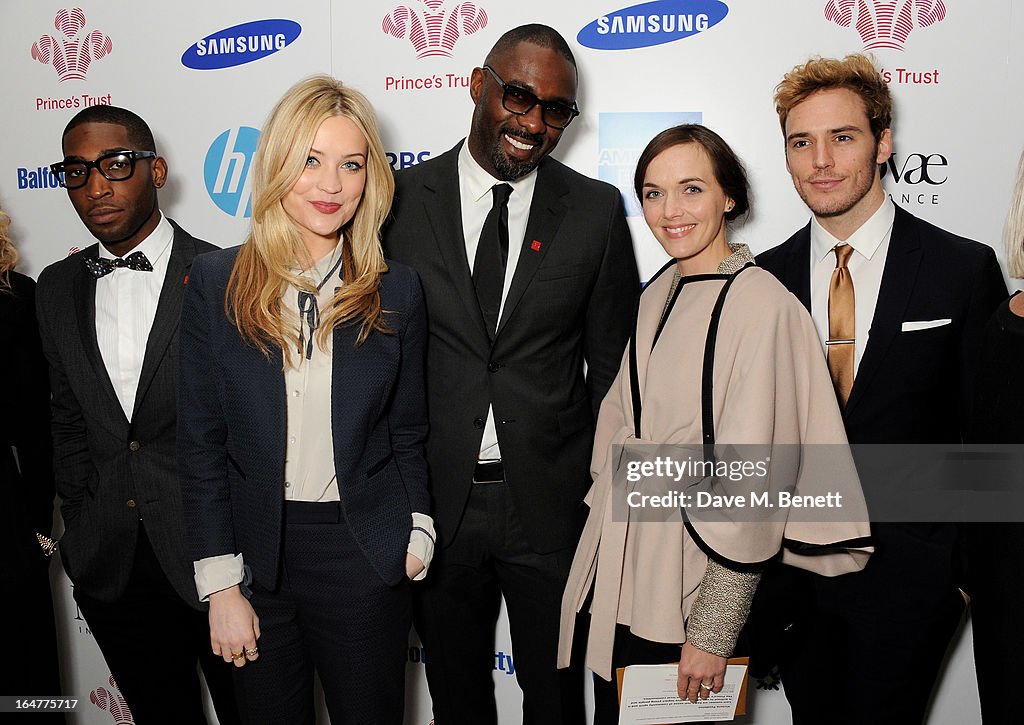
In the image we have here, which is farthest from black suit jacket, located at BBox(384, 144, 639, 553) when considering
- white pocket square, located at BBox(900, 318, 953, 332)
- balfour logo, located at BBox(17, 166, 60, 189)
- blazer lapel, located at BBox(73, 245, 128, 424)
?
balfour logo, located at BBox(17, 166, 60, 189)

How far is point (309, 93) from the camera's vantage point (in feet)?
6.37

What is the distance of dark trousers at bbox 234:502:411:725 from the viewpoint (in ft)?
6.38

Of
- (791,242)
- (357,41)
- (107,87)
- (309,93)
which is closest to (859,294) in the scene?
(791,242)

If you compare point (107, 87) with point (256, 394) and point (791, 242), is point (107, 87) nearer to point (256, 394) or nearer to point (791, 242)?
point (256, 394)

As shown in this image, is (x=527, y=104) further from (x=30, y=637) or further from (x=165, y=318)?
(x=30, y=637)

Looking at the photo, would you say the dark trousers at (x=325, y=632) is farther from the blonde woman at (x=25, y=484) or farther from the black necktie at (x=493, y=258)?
the blonde woman at (x=25, y=484)

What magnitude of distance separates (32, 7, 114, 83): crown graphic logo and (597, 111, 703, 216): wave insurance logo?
205 cm

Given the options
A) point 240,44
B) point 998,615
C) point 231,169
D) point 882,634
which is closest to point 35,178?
point 231,169

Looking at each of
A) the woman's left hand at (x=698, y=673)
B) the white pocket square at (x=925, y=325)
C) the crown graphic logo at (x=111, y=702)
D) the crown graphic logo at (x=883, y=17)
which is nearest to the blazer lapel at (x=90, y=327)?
the woman's left hand at (x=698, y=673)

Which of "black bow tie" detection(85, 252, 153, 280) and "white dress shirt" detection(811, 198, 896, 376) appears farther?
"black bow tie" detection(85, 252, 153, 280)

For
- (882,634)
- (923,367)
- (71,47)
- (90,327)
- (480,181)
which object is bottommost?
(882,634)

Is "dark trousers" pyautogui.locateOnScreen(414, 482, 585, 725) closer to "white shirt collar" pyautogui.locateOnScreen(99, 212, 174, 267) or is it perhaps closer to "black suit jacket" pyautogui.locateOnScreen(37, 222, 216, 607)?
"black suit jacket" pyautogui.locateOnScreen(37, 222, 216, 607)

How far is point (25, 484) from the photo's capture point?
105 inches

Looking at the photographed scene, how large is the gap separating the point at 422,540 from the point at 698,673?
28.6 inches
